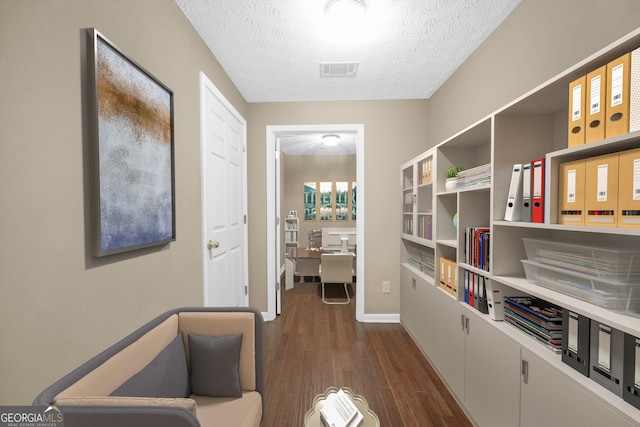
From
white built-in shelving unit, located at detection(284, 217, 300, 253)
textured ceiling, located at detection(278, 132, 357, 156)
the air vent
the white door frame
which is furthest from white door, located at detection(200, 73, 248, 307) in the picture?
white built-in shelving unit, located at detection(284, 217, 300, 253)

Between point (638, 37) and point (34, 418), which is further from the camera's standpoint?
point (638, 37)

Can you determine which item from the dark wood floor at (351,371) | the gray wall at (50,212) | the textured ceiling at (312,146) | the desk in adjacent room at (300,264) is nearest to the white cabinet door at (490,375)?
the dark wood floor at (351,371)

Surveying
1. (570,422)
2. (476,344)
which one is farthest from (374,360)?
(570,422)

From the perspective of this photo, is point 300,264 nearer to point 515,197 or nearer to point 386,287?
point 386,287

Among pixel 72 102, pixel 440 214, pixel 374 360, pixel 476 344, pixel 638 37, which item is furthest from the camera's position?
pixel 374 360

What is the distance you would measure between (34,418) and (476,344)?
1997 mm

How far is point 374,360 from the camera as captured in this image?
247cm

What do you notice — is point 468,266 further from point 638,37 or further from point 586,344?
point 638,37

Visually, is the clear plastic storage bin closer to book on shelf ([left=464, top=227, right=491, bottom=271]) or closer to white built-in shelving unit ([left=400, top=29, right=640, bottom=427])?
white built-in shelving unit ([left=400, top=29, right=640, bottom=427])

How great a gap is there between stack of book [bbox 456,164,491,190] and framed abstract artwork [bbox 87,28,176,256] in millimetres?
1922

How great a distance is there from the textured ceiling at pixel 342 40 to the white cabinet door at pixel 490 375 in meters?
2.05

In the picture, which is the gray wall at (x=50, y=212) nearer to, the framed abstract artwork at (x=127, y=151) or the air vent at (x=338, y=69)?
the framed abstract artwork at (x=127, y=151)

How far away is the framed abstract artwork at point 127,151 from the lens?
1036 mm

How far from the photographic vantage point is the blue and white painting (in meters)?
1.08
